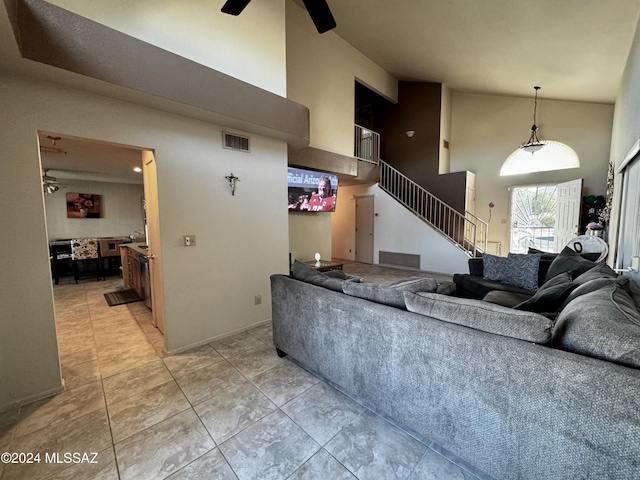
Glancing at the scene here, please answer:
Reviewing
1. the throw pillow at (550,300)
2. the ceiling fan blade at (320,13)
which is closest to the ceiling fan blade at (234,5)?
the ceiling fan blade at (320,13)

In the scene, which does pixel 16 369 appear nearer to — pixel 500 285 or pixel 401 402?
pixel 401 402

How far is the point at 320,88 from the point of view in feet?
17.0

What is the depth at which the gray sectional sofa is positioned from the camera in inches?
38.0

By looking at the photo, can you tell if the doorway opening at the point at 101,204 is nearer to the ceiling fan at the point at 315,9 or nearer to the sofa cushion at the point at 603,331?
the ceiling fan at the point at 315,9

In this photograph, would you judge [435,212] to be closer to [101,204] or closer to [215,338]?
[215,338]

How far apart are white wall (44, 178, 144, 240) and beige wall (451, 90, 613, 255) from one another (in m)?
8.90

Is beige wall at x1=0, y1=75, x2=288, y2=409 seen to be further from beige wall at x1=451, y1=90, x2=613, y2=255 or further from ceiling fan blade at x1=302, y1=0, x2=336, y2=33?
beige wall at x1=451, y1=90, x2=613, y2=255

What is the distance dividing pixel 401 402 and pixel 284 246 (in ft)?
7.85

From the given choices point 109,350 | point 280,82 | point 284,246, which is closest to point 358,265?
point 284,246

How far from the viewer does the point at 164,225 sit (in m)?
2.54

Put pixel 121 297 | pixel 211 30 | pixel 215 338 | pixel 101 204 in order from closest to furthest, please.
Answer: pixel 211 30 < pixel 215 338 < pixel 121 297 < pixel 101 204

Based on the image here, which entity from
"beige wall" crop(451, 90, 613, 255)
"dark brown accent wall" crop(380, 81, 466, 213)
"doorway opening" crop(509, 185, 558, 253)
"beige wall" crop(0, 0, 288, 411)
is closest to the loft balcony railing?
"dark brown accent wall" crop(380, 81, 466, 213)

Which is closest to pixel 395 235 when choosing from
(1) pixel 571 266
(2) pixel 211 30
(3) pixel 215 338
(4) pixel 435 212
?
(4) pixel 435 212

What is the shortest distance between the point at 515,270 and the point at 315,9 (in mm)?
3728
